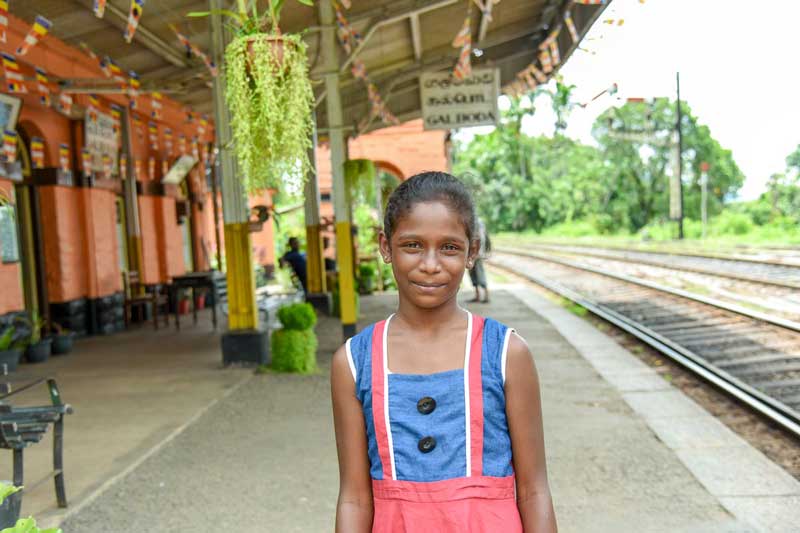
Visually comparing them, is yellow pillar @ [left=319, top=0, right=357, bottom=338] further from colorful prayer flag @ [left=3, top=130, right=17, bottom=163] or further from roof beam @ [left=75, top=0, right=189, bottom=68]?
colorful prayer flag @ [left=3, top=130, right=17, bottom=163]

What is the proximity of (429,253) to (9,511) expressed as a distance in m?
2.24

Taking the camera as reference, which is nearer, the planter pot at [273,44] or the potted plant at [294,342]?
the planter pot at [273,44]

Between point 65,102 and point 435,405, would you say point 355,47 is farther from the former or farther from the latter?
point 435,405

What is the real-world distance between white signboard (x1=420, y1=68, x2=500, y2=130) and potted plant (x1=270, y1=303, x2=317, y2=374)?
15.0 feet

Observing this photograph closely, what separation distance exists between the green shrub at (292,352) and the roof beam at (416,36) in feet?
15.3

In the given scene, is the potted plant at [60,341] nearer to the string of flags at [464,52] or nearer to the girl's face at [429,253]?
the string of flags at [464,52]

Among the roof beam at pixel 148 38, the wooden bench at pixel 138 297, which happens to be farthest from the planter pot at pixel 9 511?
the wooden bench at pixel 138 297

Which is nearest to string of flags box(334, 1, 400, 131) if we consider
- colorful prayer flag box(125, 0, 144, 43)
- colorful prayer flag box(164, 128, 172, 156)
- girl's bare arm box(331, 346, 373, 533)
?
colorful prayer flag box(125, 0, 144, 43)

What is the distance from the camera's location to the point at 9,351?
8.34 m

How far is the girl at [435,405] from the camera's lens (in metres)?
1.64

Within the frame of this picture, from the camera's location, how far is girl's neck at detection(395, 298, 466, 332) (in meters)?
1.76

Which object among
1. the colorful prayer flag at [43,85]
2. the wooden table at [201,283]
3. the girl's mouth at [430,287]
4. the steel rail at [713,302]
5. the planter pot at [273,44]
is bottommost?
the steel rail at [713,302]

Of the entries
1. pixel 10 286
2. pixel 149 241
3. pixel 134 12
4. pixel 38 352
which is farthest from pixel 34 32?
pixel 149 241

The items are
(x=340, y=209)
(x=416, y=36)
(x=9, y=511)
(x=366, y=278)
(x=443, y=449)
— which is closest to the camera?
(x=443, y=449)
